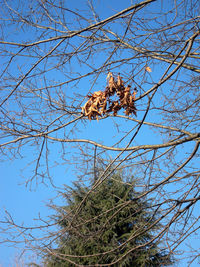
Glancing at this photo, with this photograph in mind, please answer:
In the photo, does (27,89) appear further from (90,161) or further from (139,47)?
(139,47)

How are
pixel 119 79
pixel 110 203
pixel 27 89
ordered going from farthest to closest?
pixel 110 203 → pixel 27 89 → pixel 119 79

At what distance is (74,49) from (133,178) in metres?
3.90

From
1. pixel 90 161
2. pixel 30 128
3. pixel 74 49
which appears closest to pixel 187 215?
pixel 90 161

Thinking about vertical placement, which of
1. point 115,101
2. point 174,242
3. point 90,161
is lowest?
point 174,242

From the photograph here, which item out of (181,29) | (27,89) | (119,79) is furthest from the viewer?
(27,89)

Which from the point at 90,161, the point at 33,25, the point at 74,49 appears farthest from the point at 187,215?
the point at 33,25

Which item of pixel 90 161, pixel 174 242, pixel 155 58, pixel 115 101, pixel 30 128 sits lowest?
pixel 174 242

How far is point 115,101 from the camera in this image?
2908 mm

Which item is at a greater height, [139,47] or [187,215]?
[139,47]

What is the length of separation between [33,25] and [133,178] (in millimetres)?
4306

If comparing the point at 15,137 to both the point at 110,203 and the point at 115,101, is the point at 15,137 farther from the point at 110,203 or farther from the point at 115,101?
the point at 110,203

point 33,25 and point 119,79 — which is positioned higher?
point 33,25

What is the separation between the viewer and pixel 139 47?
4.46m

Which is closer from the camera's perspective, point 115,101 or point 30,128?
point 115,101
